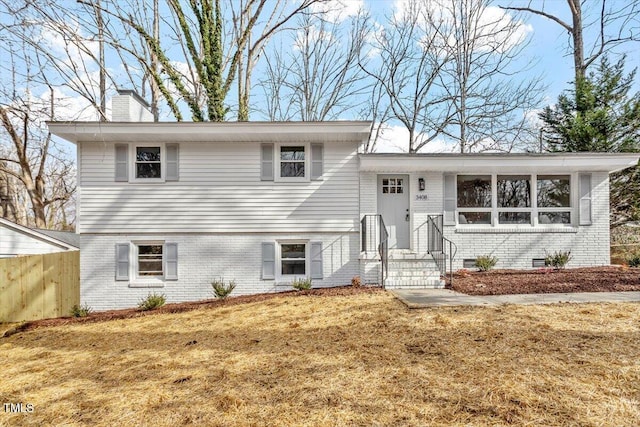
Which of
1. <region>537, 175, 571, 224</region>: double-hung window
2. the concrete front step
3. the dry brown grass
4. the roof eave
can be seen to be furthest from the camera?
<region>537, 175, 571, 224</region>: double-hung window

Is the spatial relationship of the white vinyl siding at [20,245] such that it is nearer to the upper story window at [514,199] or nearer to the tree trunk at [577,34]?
the upper story window at [514,199]

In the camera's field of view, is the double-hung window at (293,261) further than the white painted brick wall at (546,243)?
No

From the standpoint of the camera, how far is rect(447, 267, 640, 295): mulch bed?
642 centimetres

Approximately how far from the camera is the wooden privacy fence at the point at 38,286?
25.6 ft

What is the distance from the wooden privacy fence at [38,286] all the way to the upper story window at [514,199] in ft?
36.4

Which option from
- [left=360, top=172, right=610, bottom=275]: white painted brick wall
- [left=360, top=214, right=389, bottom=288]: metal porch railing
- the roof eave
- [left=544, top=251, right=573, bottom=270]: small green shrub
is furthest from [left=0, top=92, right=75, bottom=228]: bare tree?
[left=544, top=251, right=573, bottom=270]: small green shrub

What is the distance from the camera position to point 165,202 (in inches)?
335

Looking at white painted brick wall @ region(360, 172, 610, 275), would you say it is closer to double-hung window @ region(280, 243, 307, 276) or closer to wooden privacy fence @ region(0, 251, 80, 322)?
double-hung window @ region(280, 243, 307, 276)

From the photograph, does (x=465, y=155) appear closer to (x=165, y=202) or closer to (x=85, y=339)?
(x=165, y=202)

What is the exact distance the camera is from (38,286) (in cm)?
801

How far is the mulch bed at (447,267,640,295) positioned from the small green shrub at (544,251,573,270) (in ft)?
0.74

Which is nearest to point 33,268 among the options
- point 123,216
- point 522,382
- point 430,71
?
point 123,216

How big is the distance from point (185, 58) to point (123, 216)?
10.6 m

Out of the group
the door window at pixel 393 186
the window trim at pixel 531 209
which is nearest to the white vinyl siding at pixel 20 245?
the door window at pixel 393 186
